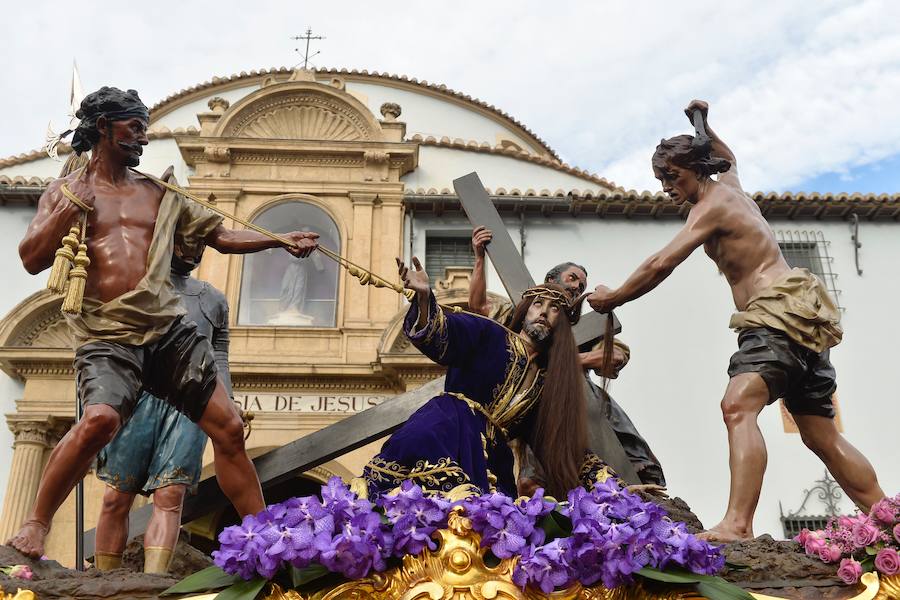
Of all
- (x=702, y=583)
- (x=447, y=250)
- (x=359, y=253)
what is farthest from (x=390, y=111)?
(x=702, y=583)

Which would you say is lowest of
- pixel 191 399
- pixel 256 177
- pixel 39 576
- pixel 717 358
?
pixel 39 576

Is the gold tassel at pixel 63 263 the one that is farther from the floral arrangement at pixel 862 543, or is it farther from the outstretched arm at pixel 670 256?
the floral arrangement at pixel 862 543

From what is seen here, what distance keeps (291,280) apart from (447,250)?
100 inches

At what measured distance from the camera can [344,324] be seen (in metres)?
15.5

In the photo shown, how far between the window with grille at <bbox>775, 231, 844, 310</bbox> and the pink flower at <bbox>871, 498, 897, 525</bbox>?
12885 millimetres

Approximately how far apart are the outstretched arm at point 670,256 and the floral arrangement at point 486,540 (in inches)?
75.0

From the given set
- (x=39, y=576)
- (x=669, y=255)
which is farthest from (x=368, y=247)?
(x=39, y=576)

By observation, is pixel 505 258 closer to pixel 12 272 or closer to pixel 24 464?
pixel 24 464

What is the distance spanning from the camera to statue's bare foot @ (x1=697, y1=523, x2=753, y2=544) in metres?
4.42

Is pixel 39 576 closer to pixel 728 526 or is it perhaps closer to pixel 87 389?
pixel 87 389

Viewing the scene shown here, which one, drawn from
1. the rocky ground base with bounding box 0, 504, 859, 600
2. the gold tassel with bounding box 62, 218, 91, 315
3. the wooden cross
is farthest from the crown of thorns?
the gold tassel with bounding box 62, 218, 91, 315

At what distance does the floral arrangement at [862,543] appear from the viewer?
3.86 metres

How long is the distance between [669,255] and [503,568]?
2349 mm

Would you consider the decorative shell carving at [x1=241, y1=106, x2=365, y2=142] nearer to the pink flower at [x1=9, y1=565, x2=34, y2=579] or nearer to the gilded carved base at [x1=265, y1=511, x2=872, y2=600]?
the pink flower at [x1=9, y1=565, x2=34, y2=579]
